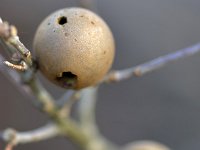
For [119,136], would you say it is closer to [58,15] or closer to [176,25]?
[176,25]

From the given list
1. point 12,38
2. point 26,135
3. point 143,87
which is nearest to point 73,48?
point 12,38

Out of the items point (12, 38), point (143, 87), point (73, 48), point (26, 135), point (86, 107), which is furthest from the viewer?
point (143, 87)

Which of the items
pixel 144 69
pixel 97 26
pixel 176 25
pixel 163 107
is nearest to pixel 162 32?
pixel 176 25

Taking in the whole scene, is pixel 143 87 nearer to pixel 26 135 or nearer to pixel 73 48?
pixel 26 135

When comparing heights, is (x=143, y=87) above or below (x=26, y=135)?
above

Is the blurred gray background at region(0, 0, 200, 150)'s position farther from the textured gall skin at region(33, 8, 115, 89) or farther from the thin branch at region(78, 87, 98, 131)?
the textured gall skin at region(33, 8, 115, 89)

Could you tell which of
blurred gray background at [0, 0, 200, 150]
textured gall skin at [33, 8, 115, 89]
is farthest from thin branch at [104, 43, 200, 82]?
blurred gray background at [0, 0, 200, 150]
